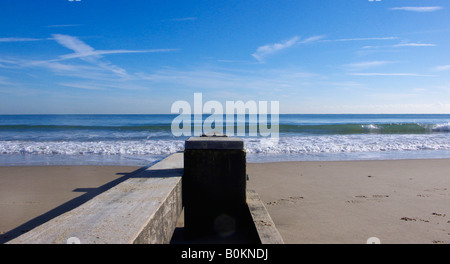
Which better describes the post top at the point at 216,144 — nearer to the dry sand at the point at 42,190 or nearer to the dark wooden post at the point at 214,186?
the dark wooden post at the point at 214,186

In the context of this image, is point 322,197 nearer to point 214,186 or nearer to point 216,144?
point 214,186

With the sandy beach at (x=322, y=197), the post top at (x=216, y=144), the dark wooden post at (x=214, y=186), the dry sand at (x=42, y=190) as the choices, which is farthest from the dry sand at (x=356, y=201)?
the dry sand at (x=42, y=190)

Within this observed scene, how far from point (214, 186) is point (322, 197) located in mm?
3071

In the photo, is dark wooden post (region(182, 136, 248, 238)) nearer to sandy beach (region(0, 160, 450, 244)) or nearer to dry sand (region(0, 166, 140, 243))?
sandy beach (region(0, 160, 450, 244))

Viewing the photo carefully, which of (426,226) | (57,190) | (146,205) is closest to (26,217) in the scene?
(57,190)

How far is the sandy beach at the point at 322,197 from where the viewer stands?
3893 millimetres

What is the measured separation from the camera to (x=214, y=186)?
3.05 metres

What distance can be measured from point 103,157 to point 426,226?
9932 millimetres

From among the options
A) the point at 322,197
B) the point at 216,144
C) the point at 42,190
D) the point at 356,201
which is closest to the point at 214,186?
the point at 216,144

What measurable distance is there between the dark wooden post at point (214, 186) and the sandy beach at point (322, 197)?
980 millimetres
